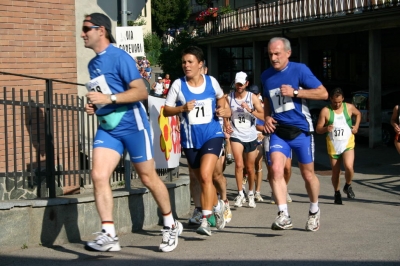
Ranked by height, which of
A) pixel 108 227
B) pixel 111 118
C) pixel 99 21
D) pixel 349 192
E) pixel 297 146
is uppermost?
pixel 99 21

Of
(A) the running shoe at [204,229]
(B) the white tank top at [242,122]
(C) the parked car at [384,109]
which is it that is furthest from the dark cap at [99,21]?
(C) the parked car at [384,109]

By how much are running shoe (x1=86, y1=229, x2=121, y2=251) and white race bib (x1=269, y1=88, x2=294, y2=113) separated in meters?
2.50

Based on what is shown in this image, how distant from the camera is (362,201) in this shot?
12.9 m

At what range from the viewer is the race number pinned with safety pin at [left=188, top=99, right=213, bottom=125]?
8344mm

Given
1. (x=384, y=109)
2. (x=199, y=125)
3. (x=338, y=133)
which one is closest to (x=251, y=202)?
(x=338, y=133)

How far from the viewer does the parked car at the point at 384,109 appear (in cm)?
2289

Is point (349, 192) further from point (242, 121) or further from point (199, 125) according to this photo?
point (199, 125)

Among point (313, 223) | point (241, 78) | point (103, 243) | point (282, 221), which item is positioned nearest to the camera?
point (103, 243)

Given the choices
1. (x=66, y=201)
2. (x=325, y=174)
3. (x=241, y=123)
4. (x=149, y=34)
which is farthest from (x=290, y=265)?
(x=149, y=34)

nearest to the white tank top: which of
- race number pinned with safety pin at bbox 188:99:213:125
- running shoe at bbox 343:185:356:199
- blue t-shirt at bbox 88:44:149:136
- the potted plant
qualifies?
running shoe at bbox 343:185:356:199

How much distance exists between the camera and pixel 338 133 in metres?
12.4

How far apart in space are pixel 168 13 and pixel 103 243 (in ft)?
243

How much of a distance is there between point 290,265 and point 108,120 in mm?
2025

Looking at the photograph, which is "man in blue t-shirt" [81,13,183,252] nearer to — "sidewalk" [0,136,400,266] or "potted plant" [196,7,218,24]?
"sidewalk" [0,136,400,266]
